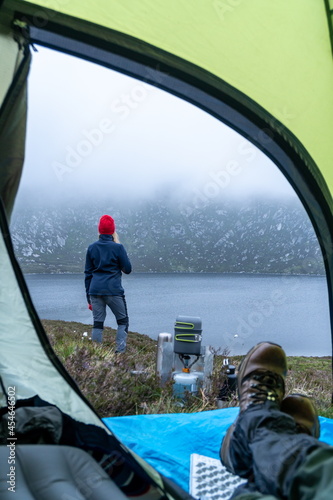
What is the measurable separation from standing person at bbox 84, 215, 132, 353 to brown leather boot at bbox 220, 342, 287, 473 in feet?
6.23

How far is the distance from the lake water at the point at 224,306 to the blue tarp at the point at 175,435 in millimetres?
435

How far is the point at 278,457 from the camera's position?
130cm

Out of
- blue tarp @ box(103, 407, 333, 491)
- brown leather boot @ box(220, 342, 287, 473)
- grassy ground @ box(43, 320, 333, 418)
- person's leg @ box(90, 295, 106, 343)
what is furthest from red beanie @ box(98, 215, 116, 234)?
brown leather boot @ box(220, 342, 287, 473)

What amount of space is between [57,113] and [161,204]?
62.4m

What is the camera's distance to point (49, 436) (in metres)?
1.63

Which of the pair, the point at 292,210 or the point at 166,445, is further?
the point at 292,210

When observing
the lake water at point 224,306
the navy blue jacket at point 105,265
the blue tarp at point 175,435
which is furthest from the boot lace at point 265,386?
the navy blue jacket at point 105,265

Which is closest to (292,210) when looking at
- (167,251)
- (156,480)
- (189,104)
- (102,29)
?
(189,104)

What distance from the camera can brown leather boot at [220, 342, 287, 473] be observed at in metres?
1.70

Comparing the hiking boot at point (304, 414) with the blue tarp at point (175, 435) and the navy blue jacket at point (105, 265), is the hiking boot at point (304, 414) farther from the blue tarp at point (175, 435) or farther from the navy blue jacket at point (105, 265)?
the navy blue jacket at point (105, 265)

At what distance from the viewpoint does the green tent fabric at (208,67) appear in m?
1.74

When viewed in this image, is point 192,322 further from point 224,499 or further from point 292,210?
point 224,499

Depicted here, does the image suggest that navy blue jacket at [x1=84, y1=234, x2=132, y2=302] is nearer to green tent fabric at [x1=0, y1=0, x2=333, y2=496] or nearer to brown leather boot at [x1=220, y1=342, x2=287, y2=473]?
green tent fabric at [x1=0, y1=0, x2=333, y2=496]

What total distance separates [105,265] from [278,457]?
8.18ft
